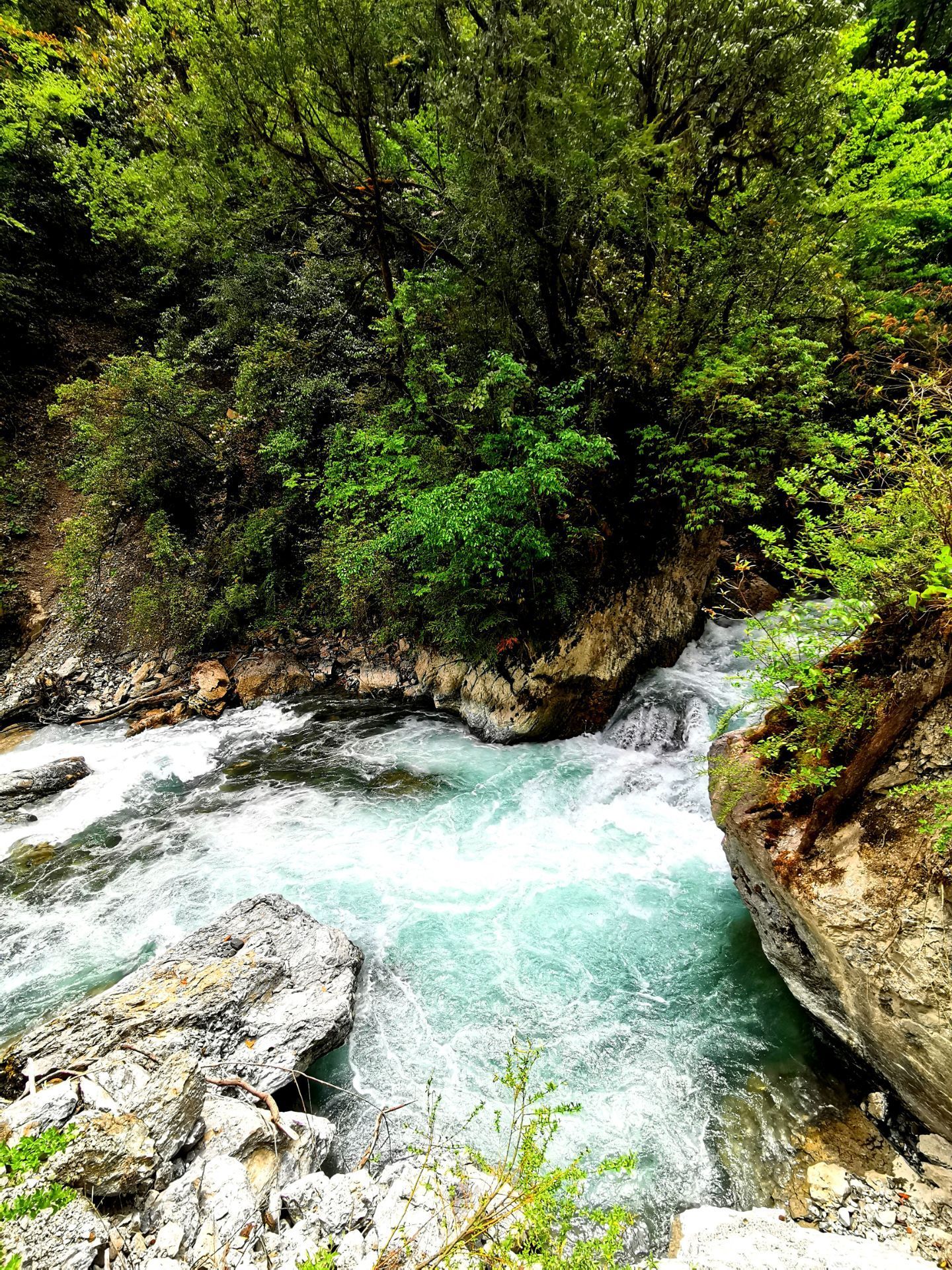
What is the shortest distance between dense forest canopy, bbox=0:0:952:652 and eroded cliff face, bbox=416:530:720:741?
0.49 meters

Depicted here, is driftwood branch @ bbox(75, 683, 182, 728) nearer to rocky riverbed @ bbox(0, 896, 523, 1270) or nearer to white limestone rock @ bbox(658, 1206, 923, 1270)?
rocky riverbed @ bbox(0, 896, 523, 1270)

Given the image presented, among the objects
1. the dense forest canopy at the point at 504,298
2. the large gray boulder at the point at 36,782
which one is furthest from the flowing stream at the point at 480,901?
the dense forest canopy at the point at 504,298

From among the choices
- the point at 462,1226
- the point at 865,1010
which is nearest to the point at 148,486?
the point at 462,1226

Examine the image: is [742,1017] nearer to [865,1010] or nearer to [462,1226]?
[865,1010]

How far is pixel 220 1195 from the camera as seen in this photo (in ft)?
8.79

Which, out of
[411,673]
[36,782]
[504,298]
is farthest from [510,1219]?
[504,298]

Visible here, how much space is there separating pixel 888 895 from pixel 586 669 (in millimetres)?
4988

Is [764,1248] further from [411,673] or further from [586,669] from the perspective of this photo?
[411,673]

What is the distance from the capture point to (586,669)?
7953mm

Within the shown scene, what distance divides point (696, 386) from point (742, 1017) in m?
6.79

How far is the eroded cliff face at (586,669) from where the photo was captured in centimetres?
795

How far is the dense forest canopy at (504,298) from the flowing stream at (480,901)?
2.41 m

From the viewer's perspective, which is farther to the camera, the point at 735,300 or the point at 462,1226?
the point at 735,300

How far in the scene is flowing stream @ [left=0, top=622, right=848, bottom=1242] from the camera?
12.1ft
